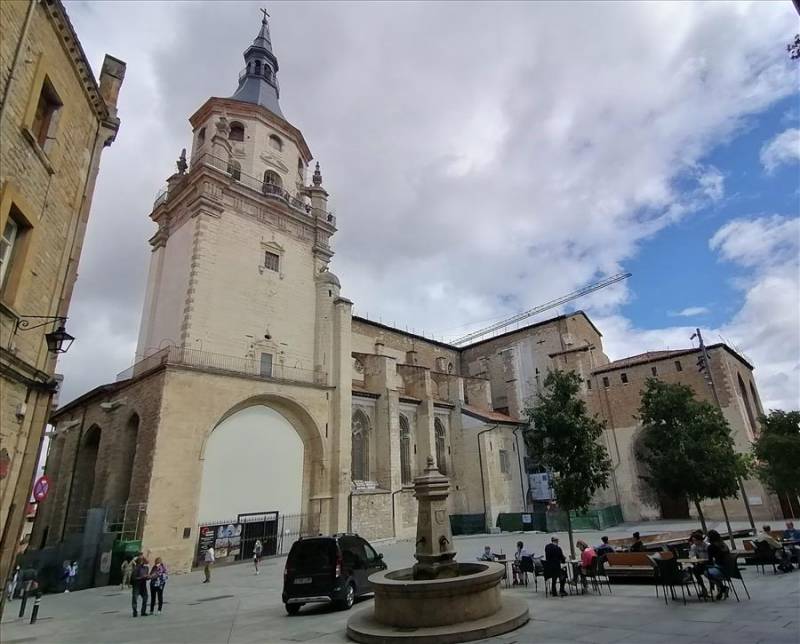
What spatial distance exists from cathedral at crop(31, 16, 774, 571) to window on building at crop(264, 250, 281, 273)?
13 cm

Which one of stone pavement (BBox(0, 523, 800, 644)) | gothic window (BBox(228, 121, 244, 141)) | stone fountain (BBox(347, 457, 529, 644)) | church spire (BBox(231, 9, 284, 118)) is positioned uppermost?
church spire (BBox(231, 9, 284, 118))

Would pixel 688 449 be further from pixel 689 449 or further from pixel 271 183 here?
pixel 271 183

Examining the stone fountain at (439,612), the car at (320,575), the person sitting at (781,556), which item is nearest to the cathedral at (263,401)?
the car at (320,575)

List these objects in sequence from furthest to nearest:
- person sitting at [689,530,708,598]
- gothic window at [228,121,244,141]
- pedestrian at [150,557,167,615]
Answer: gothic window at [228,121,244,141], pedestrian at [150,557,167,615], person sitting at [689,530,708,598]

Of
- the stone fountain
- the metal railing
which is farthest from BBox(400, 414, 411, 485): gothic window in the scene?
the stone fountain

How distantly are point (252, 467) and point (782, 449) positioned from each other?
21620 mm

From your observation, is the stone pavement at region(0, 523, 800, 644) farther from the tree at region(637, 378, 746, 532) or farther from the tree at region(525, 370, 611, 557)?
the tree at region(637, 378, 746, 532)

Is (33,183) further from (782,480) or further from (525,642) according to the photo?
(782,480)

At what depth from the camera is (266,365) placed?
75.8 feet

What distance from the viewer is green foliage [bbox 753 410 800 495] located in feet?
56.1

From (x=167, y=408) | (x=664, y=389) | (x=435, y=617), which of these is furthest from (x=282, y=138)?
(x=435, y=617)

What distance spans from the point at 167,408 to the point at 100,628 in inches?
379

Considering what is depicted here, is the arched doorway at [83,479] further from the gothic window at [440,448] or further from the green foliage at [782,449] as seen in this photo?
the green foliage at [782,449]

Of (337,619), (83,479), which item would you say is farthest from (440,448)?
(337,619)
